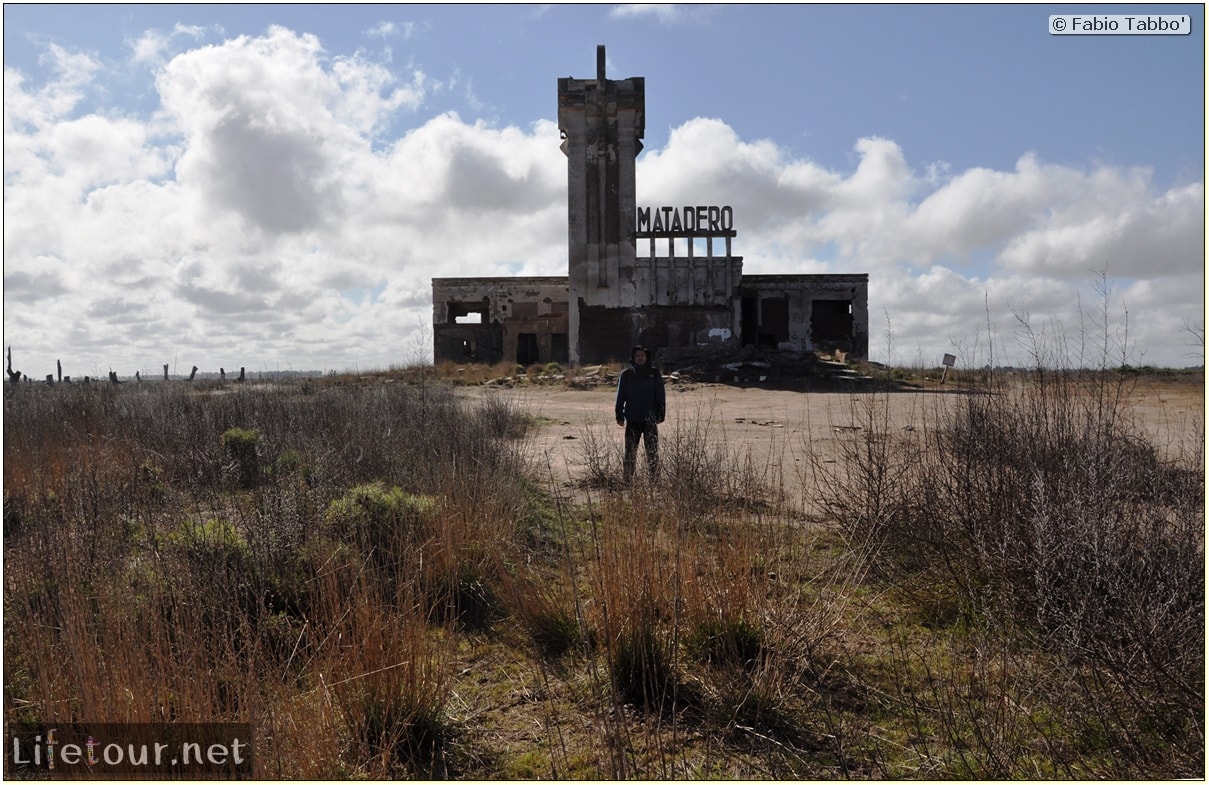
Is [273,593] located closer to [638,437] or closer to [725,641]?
[725,641]

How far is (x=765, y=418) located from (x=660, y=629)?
12071 millimetres

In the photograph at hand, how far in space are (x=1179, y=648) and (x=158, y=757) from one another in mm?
3903

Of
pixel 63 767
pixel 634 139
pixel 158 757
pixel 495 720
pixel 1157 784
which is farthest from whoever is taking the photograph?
pixel 634 139

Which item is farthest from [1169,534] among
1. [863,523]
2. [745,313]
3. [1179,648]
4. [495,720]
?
[745,313]

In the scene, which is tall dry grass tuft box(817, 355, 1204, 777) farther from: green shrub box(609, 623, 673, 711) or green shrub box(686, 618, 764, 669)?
green shrub box(609, 623, 673, 711)

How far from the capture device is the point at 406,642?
3.23 m

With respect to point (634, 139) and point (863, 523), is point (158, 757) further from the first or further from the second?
point (634, 139)

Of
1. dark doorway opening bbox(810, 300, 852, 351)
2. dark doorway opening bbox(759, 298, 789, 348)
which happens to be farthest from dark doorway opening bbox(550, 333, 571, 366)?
dark doorway opening bbox(810, 300, 852, 351)

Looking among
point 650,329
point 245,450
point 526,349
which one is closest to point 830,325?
point 650,329

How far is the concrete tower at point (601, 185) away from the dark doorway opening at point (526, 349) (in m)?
5.57

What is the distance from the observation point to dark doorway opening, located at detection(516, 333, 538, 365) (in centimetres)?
3459

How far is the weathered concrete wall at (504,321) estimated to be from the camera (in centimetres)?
3412

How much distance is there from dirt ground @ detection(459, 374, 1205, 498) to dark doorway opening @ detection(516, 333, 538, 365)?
994 cm

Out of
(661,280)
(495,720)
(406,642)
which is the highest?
(661,280)
